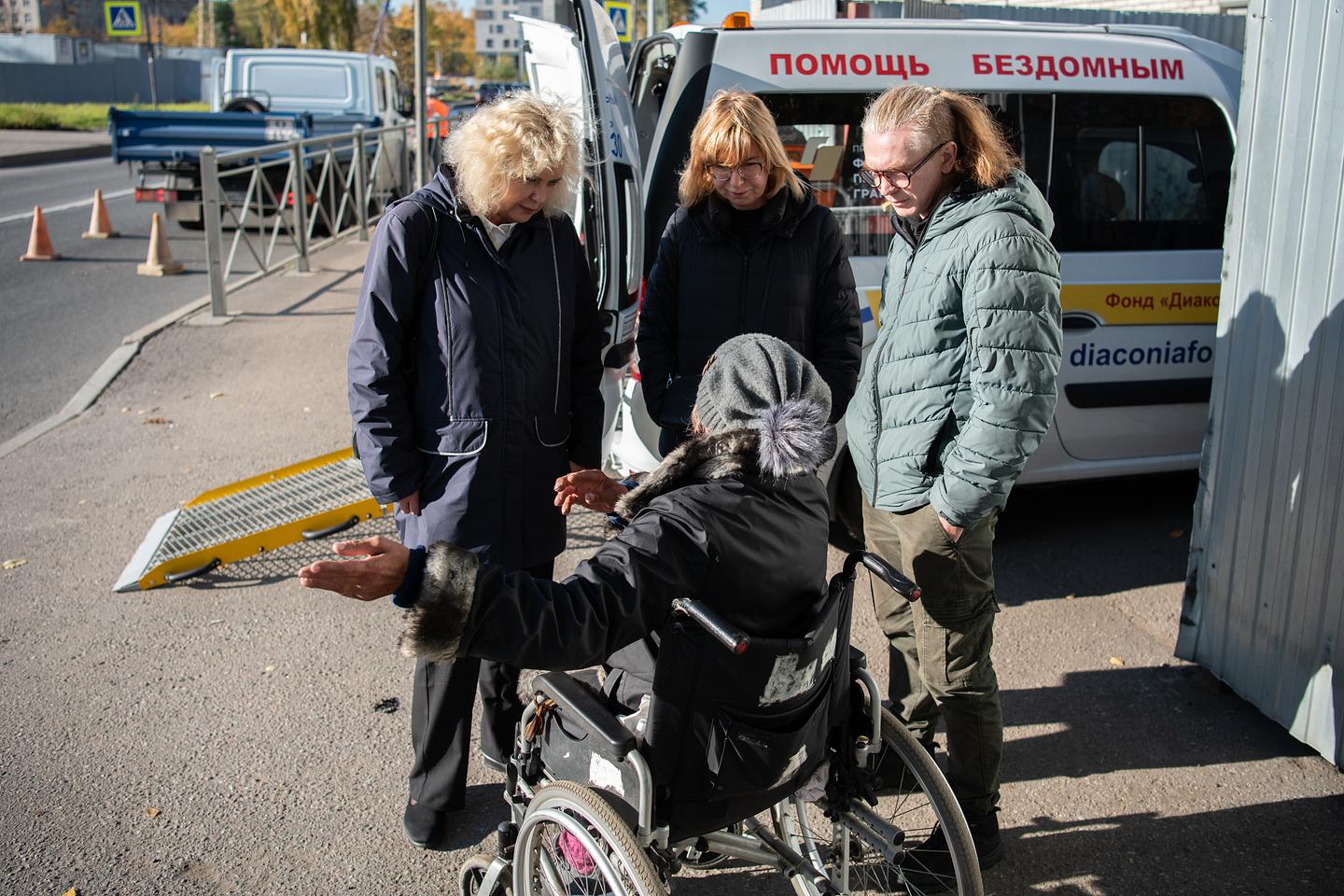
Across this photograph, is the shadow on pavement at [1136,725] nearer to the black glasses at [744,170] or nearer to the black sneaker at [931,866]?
the black sneaker at [931,866]

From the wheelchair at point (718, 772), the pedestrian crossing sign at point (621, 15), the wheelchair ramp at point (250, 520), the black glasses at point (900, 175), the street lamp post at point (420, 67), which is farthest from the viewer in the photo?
the pedestrian crossing sign at point (621, 15)

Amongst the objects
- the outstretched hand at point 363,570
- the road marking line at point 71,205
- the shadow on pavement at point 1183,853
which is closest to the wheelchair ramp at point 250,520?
the outstretched hand at point 363,570

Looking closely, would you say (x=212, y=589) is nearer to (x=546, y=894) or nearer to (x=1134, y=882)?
(x=546, y=894)

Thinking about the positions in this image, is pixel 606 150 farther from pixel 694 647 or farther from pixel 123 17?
pixel 123 17

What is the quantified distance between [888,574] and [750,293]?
122 centimetres

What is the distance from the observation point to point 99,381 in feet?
24.1

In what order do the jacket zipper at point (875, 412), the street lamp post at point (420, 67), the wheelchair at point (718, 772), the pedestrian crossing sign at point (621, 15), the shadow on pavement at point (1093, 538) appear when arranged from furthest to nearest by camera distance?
the pedestrian crossing sign at point (621, 15) → the street lamp post at point (420, 67) → the shadow on pavement at point (1093, 538) → the jacket zipper at point (875, 412) → the wheelchair at point (718, 772)

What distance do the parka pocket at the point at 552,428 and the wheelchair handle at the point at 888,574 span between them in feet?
3.06

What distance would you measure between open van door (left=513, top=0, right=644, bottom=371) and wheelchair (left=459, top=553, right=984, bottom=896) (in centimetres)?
173

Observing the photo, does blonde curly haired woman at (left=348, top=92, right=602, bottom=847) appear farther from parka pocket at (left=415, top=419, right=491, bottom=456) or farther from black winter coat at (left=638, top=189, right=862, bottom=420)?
black winter coat at (left=638, top=189, right=862, bottom=420)

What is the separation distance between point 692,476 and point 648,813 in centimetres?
64

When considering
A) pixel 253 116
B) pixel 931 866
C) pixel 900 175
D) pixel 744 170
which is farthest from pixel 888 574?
pixel 253 116

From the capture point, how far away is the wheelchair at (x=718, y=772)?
6.89 feet

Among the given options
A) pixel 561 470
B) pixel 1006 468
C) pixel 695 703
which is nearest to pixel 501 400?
pixel 561 470
